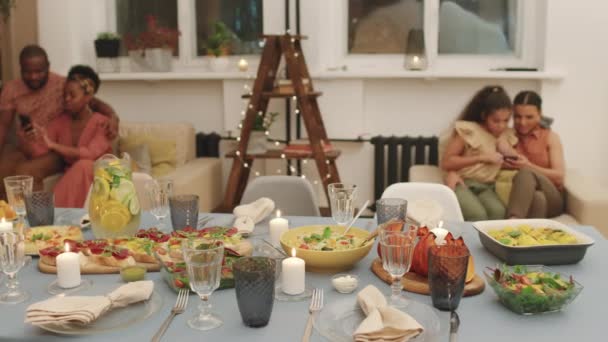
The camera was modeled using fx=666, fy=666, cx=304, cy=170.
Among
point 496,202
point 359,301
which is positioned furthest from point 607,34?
point 359,301

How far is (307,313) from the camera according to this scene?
1429 millimetres

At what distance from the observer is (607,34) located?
3.90m

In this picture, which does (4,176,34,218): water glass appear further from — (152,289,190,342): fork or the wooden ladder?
the wooden ladder

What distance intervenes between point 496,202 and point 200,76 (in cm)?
206

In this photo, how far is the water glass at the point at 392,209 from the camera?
6.25ft

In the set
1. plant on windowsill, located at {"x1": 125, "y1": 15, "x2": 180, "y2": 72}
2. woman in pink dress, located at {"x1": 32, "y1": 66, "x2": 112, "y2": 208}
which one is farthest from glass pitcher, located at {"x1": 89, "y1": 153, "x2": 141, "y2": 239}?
plant on windowsill, located at {"x1": 125, "y1": 15, "x2": 180, "y2": 72}

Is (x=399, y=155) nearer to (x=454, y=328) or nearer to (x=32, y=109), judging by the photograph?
(x=32, y=109)

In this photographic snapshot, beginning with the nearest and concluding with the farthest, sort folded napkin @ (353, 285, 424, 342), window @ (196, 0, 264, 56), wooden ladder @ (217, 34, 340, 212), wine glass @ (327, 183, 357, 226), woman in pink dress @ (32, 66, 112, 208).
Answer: folded napkin @ (353, 285, 424, 342) < wine glass @ (327, 183, 357, 226) < woman in pink dress @ (32, 66, 112, 208) < wooden ladder @ (217, 34, 340, 212) < window @ (196, 0, 264, 56)

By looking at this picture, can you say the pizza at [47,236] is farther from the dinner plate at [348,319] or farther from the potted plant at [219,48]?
the potted plant at [219,48]

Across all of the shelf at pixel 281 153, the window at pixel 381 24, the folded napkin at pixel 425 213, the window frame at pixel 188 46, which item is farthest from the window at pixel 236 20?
the folded napkin at pixel 425 213

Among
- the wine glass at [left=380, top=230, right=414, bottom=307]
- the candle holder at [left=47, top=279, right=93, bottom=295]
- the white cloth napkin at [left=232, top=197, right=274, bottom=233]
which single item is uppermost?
the wine glass at [left=380, top=230, right=414, bottom=307]

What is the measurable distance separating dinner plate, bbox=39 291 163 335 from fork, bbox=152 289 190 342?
4cm

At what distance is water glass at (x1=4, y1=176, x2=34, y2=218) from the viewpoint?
2031 mm

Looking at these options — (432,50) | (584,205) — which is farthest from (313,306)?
(432,50)
